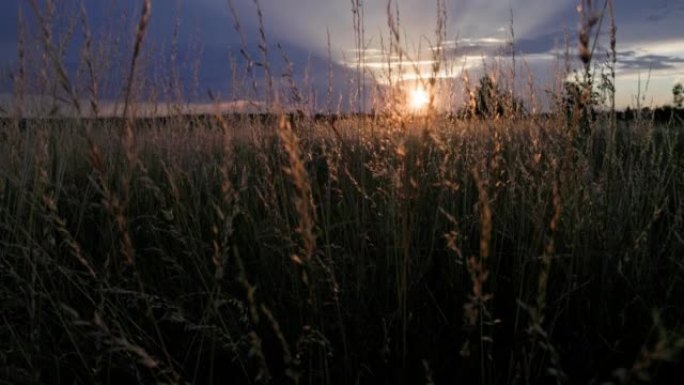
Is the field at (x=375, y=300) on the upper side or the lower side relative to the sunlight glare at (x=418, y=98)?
lower

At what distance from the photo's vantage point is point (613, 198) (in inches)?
99.7

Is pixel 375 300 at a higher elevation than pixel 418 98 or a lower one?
lower

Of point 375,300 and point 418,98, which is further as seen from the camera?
point 375,300

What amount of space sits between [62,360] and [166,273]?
642mm

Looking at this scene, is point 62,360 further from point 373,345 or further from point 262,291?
point 373,345

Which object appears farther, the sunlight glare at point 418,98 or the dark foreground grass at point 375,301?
the dark foreground grass at point 375,301

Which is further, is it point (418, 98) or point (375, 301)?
point (375, 301)

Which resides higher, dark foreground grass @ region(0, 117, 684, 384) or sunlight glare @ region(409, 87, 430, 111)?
sunlight glare @ region(409, 87, 430, 111)

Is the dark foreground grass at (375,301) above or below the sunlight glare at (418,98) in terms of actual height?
below

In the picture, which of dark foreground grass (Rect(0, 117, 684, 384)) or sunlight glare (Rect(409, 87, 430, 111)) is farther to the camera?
dark foreground grass (Rect(0, 117, 684, 384))

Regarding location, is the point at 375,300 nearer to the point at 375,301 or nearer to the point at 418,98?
the point at 375,301

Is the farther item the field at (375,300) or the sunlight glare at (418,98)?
the field at (375,300)

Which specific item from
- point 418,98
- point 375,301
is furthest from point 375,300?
point 418,98

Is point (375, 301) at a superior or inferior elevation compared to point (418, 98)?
inferior
